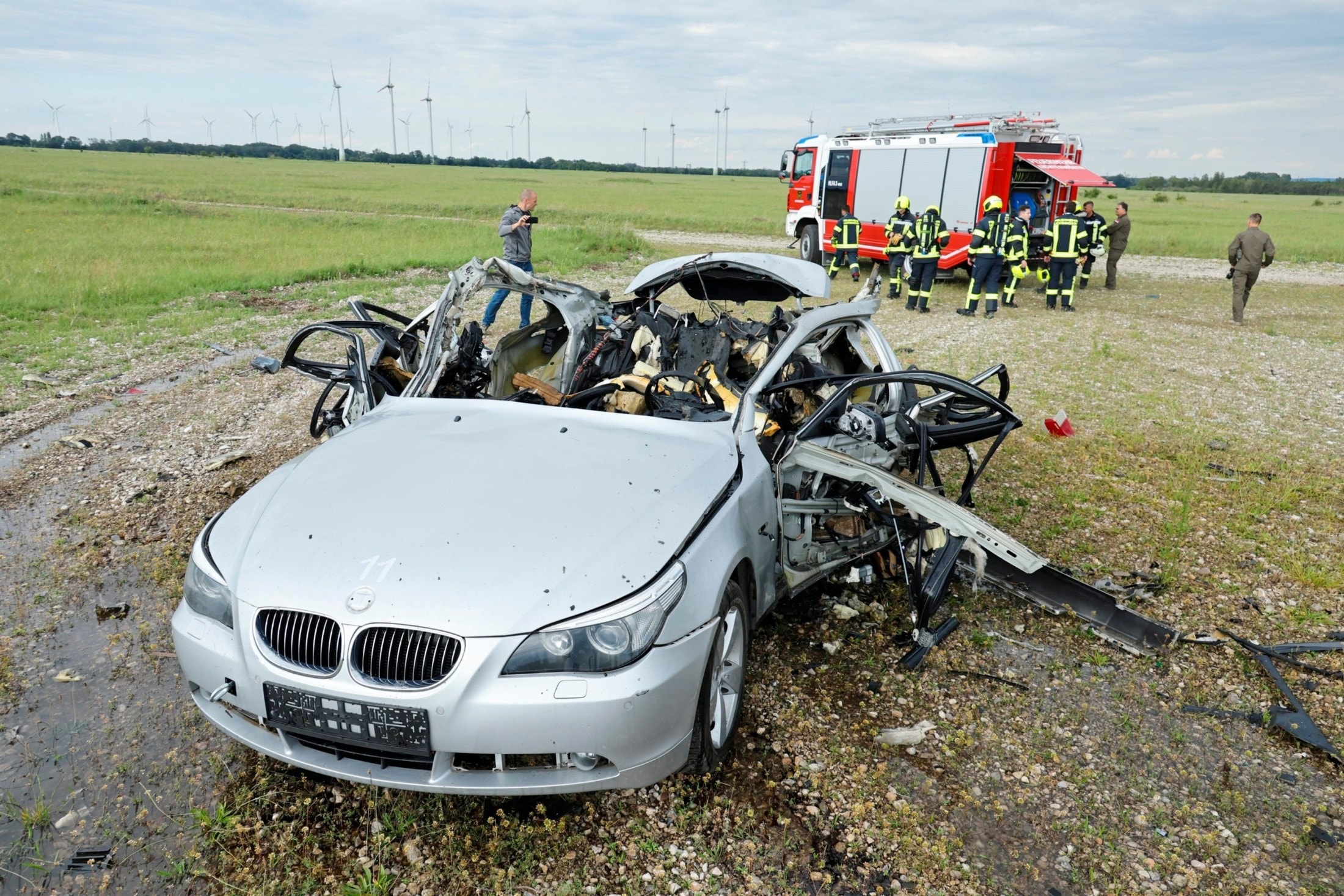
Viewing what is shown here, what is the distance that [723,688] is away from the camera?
300 cm

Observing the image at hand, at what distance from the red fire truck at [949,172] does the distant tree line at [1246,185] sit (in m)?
69.1

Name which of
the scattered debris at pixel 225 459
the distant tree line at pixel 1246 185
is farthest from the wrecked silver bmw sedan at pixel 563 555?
the distant tree line at pixel 1246 185

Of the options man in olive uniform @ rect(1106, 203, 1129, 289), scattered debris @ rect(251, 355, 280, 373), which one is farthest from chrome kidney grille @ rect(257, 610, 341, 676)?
man in olive uniform @ rect(1106, 203, 1129, 289)

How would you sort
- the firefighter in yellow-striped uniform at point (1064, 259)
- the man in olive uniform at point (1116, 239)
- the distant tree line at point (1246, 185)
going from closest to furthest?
the firefighter in yellow-striped uniform at point (1064, 259), the man in olive uniform at point (1116, 239), the distant tree line at point (1246, 185)

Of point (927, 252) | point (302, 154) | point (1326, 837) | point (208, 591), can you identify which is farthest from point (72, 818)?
point (302, 154)

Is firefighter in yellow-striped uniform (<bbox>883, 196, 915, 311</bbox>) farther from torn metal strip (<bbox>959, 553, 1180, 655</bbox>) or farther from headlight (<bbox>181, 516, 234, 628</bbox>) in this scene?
headlight (<bbox>181, 516, 234, 628</bbox>)

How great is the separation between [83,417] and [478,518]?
6.19 metres

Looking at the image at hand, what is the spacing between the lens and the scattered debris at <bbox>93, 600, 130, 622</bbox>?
13.3 feet

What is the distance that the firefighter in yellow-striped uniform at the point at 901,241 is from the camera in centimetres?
1413

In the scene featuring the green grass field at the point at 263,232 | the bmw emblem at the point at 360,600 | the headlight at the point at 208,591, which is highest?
the bmw emblem at the point at 360,600

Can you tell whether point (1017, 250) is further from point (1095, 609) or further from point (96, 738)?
point (96, 738)

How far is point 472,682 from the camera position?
2.31 metres

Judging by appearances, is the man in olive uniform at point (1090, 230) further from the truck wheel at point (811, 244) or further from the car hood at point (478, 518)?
the car hood at point (478, 518)

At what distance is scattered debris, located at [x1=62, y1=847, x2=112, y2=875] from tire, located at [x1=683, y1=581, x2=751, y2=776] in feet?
5.73
